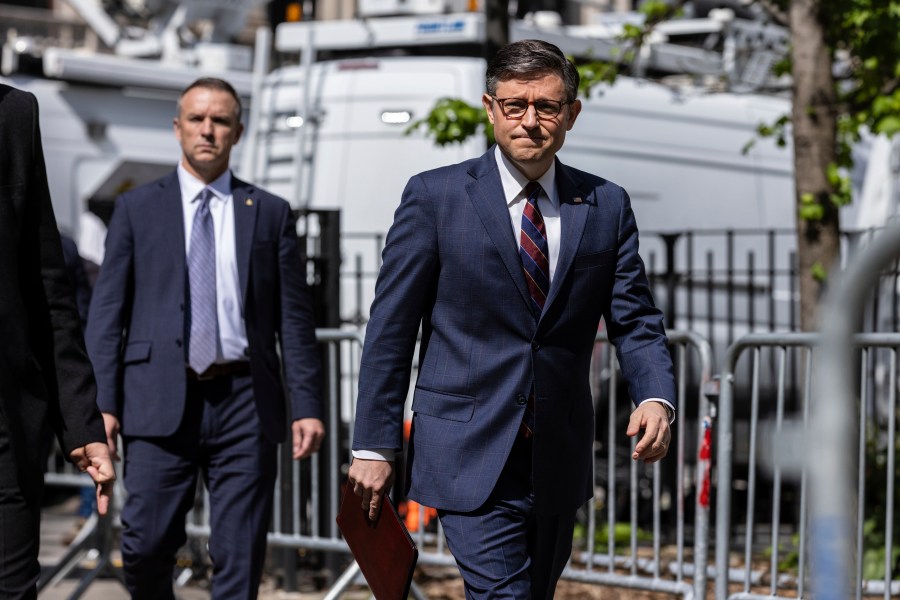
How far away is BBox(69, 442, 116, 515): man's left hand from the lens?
12.5 feet

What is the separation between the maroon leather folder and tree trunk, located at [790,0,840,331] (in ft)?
13.2

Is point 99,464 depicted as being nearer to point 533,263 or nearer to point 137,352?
point 533,263

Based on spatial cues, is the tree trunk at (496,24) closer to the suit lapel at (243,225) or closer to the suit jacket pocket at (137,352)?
the suit lapel at (243,225)

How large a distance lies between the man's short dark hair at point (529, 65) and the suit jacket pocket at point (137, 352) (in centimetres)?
168

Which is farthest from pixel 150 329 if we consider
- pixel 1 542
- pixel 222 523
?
pixel 1 542

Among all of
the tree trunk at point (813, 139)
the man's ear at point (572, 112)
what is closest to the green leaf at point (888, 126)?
the tree trunk at point (813, 139)

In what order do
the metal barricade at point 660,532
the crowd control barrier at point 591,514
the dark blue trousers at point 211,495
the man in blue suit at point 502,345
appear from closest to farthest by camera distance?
1. the man in blue suit at point 502,345
2. the dark blue trousers at point 211,495
3. the metal barricade at point 660,532
4. the crowd control barrier at point 591,514

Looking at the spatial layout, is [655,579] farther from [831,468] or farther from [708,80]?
[708,80]

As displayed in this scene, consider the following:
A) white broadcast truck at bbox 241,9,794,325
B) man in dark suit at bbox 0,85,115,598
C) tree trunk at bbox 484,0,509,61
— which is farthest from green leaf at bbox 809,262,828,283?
man in dark suit at bbox 0,85,115,598

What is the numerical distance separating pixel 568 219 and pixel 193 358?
1.63 meters

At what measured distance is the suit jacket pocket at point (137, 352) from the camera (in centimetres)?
511

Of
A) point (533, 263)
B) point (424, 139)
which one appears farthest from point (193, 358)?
point (424, 139)

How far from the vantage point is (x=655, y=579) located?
6.34 m

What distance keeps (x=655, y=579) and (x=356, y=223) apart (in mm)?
3594
